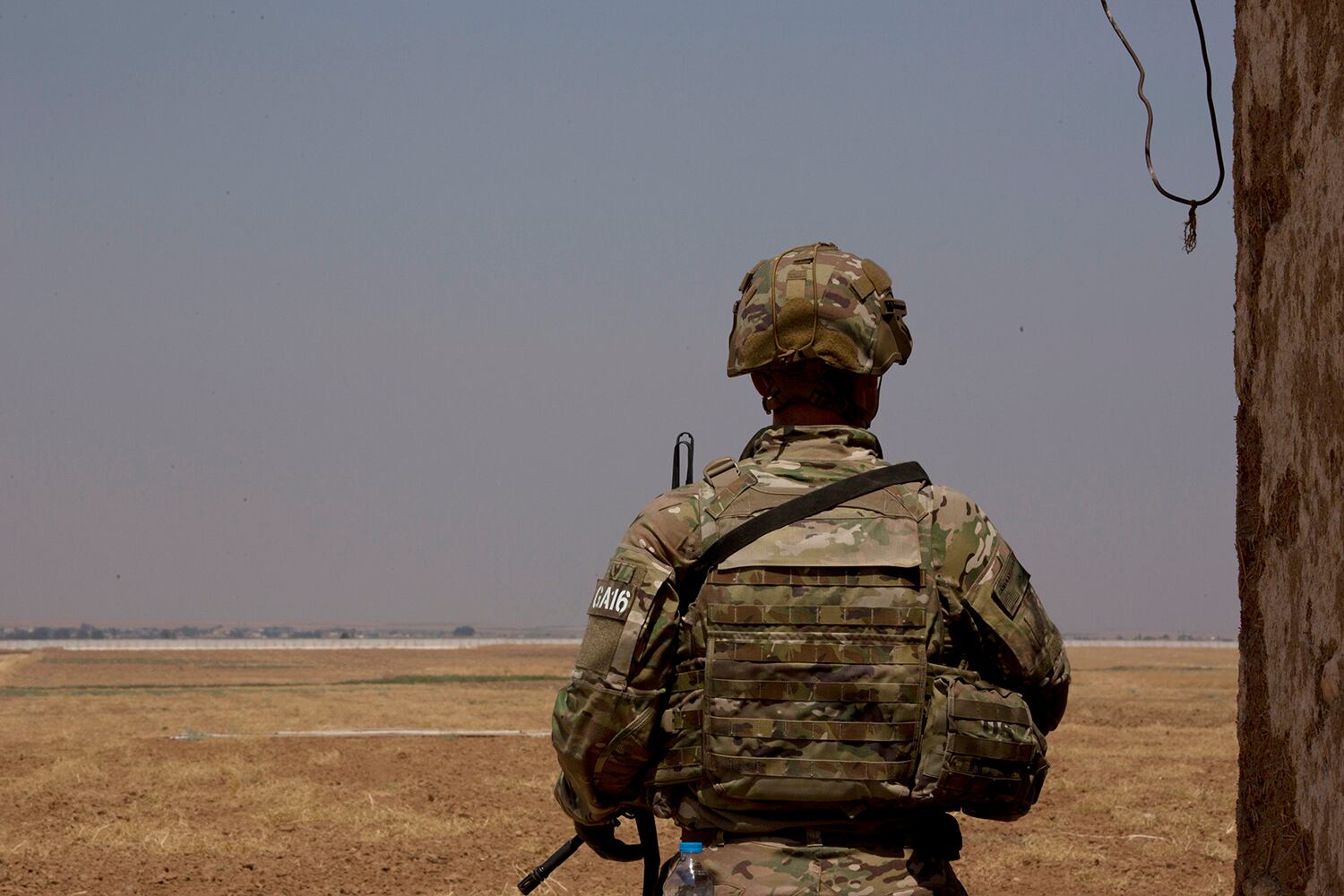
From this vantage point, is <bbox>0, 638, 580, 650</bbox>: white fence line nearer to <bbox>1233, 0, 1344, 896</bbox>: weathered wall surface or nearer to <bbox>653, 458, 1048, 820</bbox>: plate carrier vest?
<bbox>653, 458, 1048, 820</bbox>: plate carrier vest

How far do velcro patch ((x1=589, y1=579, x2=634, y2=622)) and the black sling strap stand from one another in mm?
151

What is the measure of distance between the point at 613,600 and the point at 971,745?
89 centimetres

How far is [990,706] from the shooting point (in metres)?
3.57

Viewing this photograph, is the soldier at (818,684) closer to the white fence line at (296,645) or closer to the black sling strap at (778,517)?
the black sling strap at (778,517)

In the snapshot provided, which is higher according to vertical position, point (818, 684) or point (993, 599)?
point (993, 599)

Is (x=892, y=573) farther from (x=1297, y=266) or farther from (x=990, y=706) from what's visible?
(x=1297, y=266)

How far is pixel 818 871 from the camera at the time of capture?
353 cm

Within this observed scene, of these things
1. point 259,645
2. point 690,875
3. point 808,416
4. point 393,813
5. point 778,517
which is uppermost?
point 808,416

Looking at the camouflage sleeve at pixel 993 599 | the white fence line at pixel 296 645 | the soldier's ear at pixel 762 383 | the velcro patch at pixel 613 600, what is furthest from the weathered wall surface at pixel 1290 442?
the white fence line at pixel 296 645

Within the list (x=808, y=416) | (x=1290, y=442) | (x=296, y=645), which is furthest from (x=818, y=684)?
(x=296, y=645)

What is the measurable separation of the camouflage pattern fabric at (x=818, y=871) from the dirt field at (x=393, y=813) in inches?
289

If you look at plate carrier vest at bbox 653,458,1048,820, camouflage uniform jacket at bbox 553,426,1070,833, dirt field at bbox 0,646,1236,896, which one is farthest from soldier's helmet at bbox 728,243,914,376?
dirt field at bbox 0,646,1236,896

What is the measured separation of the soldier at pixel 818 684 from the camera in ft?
11.7

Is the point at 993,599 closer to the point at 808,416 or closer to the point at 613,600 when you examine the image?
the point at 808,416
